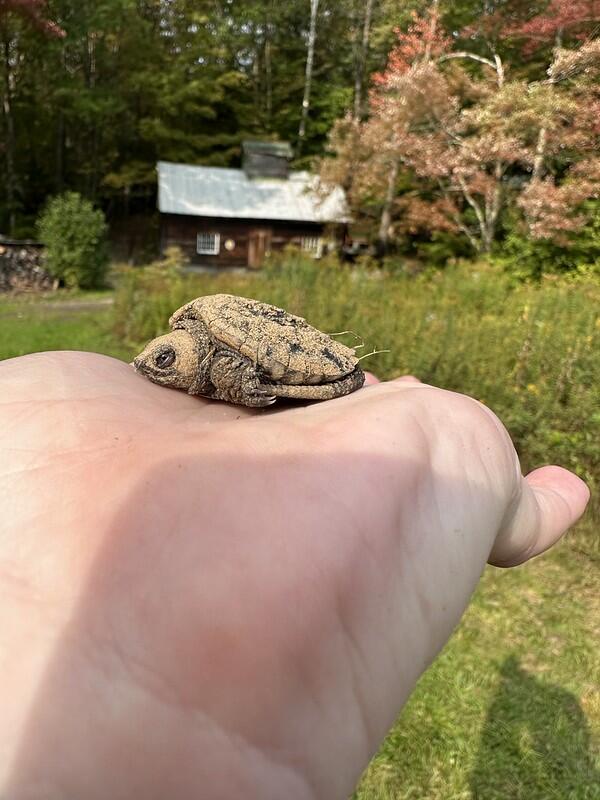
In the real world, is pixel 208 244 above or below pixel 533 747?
above

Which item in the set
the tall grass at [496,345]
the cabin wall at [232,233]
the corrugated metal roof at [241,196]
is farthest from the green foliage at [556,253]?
the cabin wall at [232,233]

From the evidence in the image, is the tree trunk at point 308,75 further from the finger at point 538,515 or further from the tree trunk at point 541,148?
the finger at point 538,515

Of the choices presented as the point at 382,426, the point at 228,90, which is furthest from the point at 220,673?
the point at 228,90

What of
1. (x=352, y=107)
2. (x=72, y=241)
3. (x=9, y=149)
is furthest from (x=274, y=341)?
(x=352, y=107)

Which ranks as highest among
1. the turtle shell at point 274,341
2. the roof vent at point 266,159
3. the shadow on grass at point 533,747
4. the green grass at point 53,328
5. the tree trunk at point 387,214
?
the roof vent at point 266,159

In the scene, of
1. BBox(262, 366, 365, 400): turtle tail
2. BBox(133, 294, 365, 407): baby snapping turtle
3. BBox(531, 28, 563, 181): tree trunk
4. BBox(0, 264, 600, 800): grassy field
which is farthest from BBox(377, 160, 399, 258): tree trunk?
BBox(262, 366, 365, 400): turtle tail

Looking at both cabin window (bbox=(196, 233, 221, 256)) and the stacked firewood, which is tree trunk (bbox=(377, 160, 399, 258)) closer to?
cabin window (bbox=(196, 233, 221, 256))

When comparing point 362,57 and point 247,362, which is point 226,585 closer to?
point 247,362
